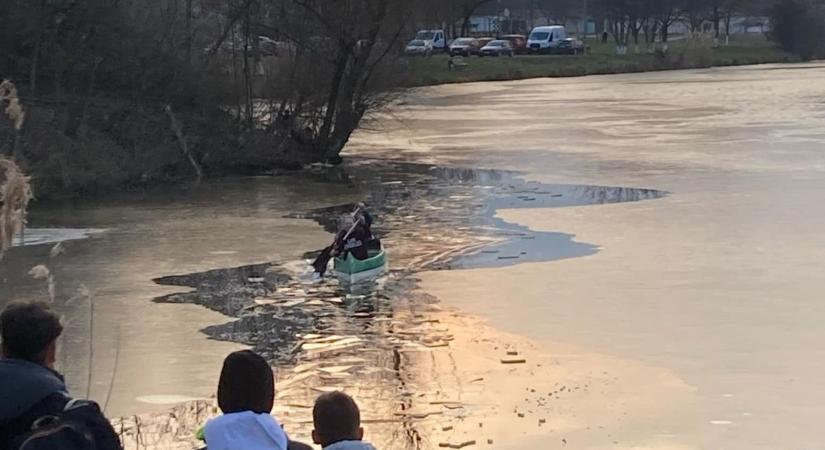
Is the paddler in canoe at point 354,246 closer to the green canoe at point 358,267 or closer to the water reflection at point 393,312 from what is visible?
the green canoe at point 358,267

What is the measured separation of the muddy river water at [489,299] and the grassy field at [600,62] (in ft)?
105

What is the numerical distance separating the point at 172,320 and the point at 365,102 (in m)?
16.9

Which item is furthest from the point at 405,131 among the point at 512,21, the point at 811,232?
the point at 512,21

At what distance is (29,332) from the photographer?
12.3 ft

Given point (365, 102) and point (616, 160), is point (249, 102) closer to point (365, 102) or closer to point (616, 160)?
point (365, 102)

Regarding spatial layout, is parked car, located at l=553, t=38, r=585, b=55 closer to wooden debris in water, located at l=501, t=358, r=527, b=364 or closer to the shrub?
the shrub

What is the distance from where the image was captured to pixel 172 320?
468 inches

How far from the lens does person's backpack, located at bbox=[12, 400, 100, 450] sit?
338 centimetres

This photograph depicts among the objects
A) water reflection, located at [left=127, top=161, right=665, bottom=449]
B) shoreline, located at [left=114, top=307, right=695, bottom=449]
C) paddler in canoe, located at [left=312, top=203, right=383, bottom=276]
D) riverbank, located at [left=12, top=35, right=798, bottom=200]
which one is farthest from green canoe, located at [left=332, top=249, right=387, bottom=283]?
riverbank, located at [left=12, top=35, right=798, bottom=200]

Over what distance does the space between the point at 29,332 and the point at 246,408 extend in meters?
0.64

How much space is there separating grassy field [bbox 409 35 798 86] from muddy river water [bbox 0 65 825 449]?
32119mm

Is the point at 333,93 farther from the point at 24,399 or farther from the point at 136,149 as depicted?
the point at 24,399

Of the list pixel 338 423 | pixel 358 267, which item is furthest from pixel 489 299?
pixel 338 423

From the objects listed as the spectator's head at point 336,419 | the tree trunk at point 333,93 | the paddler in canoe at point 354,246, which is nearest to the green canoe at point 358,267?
the paddler in canoe at point 354,246
